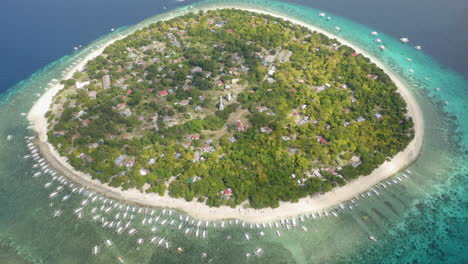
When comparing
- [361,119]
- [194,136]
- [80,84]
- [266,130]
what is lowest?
[80,84]

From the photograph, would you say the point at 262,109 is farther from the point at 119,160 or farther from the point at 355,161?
the point at 119,160

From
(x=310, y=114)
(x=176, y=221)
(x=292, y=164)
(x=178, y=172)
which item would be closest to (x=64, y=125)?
(x=178, y=172)

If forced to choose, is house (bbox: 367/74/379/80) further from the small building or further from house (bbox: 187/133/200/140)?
the small building

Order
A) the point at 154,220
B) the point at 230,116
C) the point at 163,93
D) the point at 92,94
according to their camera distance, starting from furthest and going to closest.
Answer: the point at 92,94
the point at 163,93
the point at 230,116
the point at 154,220

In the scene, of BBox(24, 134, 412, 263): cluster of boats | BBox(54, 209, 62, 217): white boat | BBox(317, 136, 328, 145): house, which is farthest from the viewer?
BBox(317, 136, 328, 145): house

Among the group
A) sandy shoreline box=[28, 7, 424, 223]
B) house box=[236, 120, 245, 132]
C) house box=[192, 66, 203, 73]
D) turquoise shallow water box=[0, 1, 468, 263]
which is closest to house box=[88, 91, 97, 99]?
sandy shoreline box=[28, 7, 424, 223]

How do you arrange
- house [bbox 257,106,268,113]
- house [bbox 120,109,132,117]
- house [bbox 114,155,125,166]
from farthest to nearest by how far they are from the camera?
house [bbox 120,109,132,117] < house [bbox 257,106,268,113] < house [bbox 114,155,125,166]

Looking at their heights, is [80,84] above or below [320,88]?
below

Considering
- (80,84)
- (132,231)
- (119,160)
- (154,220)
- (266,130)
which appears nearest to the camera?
(132,231)

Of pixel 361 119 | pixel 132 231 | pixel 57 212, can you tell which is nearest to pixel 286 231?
pixel 132 231
